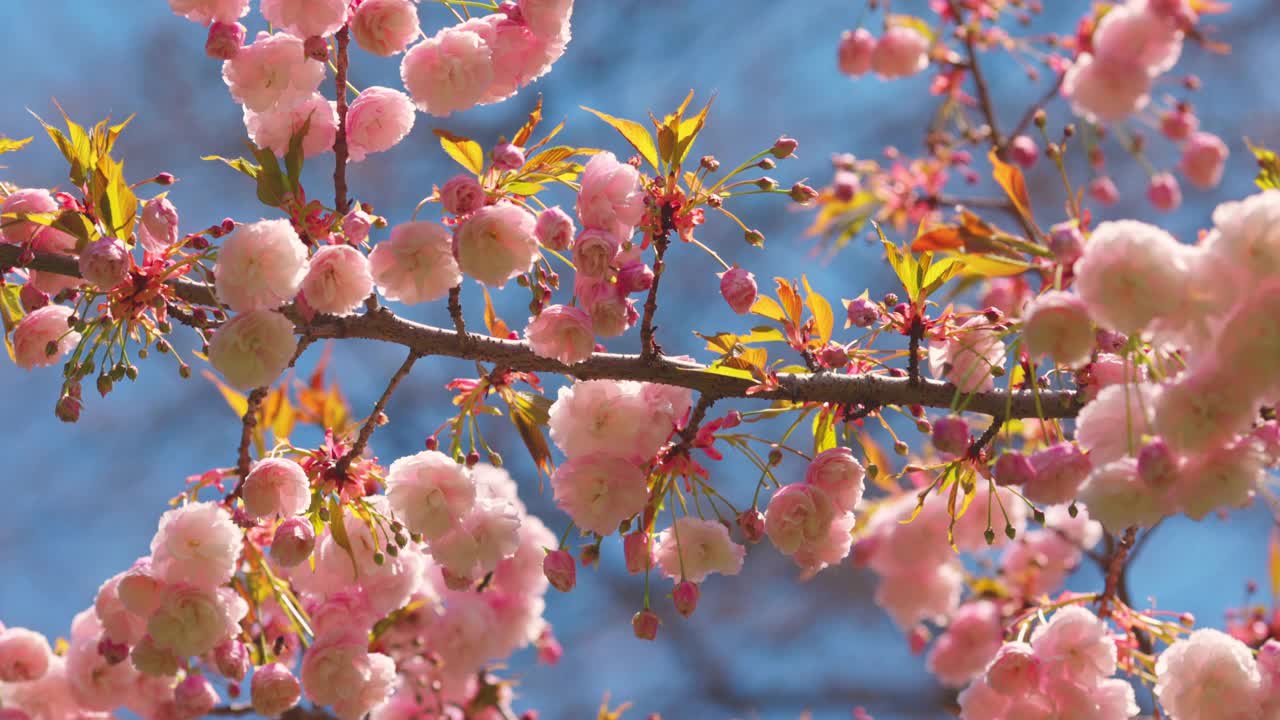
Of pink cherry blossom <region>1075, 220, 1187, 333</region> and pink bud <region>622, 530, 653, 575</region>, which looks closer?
pink cherry blossom <region>1075, 220, 1187, 333</region>

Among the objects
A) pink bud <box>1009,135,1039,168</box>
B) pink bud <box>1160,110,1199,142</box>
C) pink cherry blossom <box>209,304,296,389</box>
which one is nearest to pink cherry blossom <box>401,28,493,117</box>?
pink cherry blossom <box>209,304,296,389</box>

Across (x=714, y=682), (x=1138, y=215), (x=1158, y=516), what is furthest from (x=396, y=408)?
(x=1158, y=516)

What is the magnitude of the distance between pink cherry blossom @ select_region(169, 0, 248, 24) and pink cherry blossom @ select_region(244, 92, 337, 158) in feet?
0.26

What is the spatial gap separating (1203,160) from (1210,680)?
1.49 meters

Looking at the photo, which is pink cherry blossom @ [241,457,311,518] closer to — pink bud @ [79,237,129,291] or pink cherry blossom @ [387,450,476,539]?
pink cherry blossom @ [387,450,476,539]

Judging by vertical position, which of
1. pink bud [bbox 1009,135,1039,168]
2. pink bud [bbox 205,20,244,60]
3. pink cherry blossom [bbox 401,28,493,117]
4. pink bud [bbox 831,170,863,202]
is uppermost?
pink bud [bbox 1009,135,1039,168]

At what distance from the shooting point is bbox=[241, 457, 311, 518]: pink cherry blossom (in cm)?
86

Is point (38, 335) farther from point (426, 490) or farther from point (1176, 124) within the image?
point (1176, 124)

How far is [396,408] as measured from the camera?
3.58 meters

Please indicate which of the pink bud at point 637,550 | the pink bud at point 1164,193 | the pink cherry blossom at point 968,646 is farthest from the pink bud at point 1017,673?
the pink bud at point 1164,193

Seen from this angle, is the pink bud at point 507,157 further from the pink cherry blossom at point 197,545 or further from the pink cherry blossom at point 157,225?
the pink cherry blossom at point 197,545

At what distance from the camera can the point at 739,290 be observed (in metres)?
0.86

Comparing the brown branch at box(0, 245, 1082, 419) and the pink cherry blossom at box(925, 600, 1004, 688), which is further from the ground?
the pink cherry blossom at box(925, 600, 1004, 688)

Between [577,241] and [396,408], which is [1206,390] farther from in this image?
[396,408]
